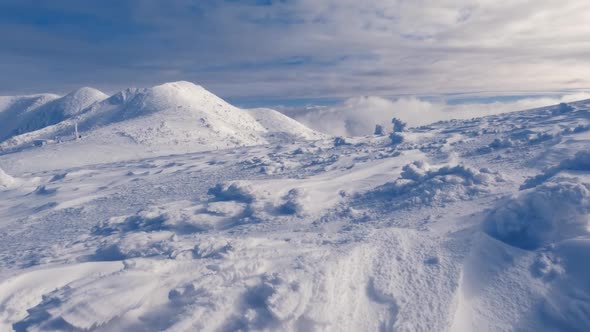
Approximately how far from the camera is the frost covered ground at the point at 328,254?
644 cm

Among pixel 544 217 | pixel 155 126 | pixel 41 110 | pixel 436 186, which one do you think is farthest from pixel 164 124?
pixel 41 110

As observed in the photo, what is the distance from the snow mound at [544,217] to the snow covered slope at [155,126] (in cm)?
4151

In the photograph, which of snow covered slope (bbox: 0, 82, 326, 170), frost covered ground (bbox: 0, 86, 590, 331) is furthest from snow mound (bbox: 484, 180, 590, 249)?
snow covered slope (bbox: 0, 82, 326, 170)

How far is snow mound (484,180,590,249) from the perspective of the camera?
792cm

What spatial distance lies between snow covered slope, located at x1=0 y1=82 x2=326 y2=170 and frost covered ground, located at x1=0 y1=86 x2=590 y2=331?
109ft

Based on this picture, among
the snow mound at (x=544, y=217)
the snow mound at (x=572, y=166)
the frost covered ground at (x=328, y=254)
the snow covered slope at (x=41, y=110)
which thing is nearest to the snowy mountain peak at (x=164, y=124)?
the snow covered slope at (x=41, y=110)

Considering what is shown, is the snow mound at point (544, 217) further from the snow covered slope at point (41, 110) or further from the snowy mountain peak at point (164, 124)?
the snow covered slope at point (41, 110)

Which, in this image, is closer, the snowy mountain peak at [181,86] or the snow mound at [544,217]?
the snow mound at [544,217]

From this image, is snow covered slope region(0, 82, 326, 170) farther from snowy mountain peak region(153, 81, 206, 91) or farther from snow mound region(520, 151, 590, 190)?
snow mound region(520, 151, 590, 190)

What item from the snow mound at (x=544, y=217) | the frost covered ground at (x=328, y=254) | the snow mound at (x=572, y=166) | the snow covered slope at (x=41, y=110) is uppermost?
the snow covered slope at (x=41, y=110)

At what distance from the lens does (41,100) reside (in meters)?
125

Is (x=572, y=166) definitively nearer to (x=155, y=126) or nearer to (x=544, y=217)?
(x=544, y=217)

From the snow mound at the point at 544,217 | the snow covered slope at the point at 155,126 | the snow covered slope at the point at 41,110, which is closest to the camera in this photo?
the snow mound at the point at 544,217

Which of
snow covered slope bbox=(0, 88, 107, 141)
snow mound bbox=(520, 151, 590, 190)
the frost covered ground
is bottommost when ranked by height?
the frost covered ground
